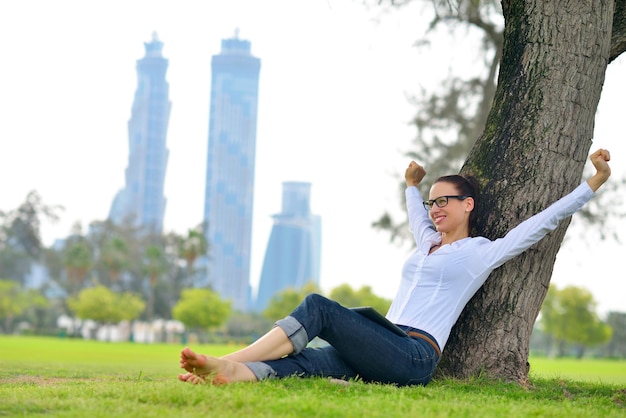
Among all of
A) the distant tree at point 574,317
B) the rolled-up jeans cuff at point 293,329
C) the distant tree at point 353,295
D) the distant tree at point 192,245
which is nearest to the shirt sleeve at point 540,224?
the rolled-up jeans cuff at point 293,329

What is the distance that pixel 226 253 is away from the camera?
19175 cm

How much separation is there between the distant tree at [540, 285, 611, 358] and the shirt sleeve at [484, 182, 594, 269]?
53464 mm

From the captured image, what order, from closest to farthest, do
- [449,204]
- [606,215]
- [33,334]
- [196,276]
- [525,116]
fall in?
[449,204] < [525,116] < [606,215] < [33,334] < [196,276]

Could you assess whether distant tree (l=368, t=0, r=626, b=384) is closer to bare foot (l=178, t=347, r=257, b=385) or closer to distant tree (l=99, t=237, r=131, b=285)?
bare foot (l=178, t=347, r=257, b=385)

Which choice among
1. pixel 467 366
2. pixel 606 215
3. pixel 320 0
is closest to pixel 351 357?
pixel 467 366

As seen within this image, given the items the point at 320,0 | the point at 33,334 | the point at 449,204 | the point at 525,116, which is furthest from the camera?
the point at 33,334

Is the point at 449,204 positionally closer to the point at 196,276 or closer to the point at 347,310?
the point at 347,310

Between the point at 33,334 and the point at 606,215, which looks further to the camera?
the point at 33,334

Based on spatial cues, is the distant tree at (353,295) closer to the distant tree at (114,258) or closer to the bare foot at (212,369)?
the distant tree at (114,258)

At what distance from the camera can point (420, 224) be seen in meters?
5.54

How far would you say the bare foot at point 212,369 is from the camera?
3.97m

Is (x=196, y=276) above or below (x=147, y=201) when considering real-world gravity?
below

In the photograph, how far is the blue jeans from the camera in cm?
427

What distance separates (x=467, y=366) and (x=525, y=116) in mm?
1616
